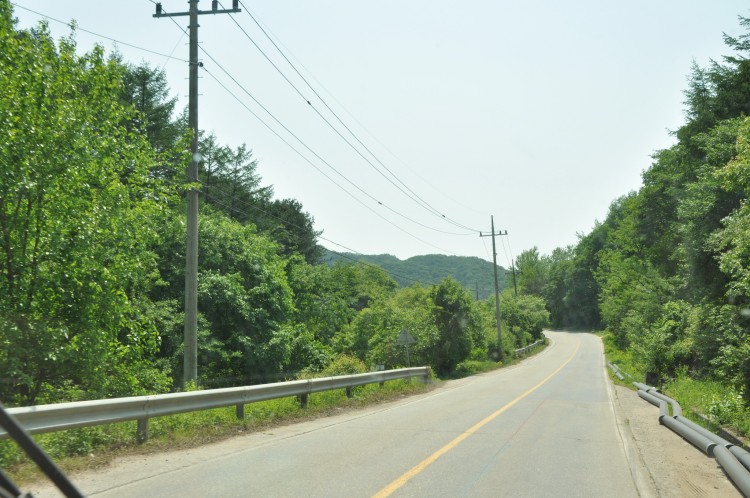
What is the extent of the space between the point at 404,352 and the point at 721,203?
59.2 ft

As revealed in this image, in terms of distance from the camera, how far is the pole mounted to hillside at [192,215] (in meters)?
13.2

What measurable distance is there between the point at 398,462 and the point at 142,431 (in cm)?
392

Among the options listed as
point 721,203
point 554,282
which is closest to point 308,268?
point 721,203

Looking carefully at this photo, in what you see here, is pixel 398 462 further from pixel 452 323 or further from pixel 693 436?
pixel 452 323

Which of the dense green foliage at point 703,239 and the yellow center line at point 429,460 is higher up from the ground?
the dense green foliage at point 703,239

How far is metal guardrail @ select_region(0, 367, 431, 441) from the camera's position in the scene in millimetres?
6809

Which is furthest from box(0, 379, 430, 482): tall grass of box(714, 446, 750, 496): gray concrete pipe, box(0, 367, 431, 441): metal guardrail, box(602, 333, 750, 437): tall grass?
box(602, 333, 750, 437): tall grass

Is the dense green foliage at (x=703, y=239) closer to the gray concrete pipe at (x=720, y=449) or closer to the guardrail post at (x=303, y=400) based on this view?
the gray concrete pipe at (x=720, y=449)

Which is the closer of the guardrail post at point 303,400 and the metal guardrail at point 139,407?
the metal guardrail at point 139,407

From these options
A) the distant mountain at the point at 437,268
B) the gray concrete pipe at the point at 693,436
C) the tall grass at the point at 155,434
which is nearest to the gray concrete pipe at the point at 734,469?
the gray concrete pipe at the point at 693,436

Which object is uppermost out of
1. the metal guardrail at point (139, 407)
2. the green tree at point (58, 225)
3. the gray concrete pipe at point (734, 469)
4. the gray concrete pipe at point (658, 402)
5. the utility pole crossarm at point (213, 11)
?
the utility pole crossarm at point (213, 11)

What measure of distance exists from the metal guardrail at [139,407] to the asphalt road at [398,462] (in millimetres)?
730

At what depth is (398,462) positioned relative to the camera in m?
8.38

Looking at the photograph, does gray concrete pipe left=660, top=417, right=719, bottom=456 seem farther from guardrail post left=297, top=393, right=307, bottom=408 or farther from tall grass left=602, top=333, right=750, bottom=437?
guardrail post left=297, top=393, right=307, bottom=408
